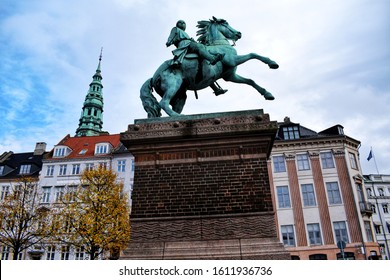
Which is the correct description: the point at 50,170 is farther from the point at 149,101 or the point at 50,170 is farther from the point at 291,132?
the point at 149,101

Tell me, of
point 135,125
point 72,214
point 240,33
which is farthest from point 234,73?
→ point 72,214

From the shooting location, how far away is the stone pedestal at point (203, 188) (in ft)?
21.1

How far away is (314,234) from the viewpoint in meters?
32.4

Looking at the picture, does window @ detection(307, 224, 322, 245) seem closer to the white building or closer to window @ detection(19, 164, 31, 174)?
the white building

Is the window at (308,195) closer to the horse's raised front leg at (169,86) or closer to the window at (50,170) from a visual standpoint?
the horse's raised front leg at (169,86)

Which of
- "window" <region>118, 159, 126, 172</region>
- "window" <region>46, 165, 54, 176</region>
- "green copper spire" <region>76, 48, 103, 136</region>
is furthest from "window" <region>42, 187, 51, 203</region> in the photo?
"green copper spire" <region>76, 48, 103, 136</region>

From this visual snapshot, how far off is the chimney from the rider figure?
45.6 metres

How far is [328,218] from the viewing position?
32625 millimetres

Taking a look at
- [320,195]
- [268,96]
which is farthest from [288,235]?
[268,96]

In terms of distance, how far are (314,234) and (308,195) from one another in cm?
395

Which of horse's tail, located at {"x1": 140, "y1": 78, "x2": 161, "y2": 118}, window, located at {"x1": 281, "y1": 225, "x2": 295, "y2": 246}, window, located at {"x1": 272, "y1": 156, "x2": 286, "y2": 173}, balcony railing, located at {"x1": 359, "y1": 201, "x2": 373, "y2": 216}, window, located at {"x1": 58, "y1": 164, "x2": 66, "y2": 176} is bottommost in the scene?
window, located at {"x1": 281, "y1": 225, "x2": 295, "y2": 246}

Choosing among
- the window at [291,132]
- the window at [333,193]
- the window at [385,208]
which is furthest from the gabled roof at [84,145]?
the window at [385,208]

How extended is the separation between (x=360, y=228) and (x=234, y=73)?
96.1 ft

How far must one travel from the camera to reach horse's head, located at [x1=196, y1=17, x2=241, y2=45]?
367 inches
